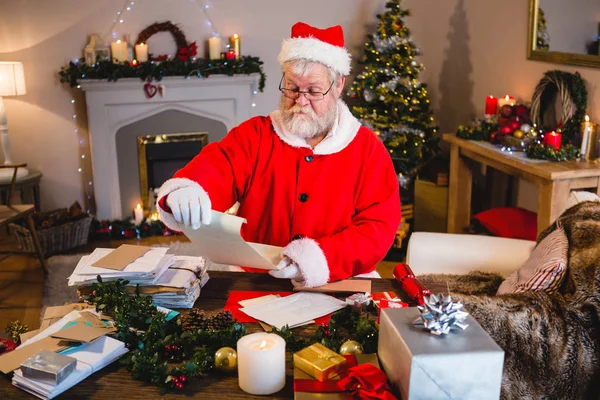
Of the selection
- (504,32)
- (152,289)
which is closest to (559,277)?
(152,289)

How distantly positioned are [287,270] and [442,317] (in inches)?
25.4

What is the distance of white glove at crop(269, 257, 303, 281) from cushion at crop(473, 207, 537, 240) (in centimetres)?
205

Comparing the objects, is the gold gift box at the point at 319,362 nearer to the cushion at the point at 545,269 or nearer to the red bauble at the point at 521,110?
the cushion at the point at 545,269

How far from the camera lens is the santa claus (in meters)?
2.12

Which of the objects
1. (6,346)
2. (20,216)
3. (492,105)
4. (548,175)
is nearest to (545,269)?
(548,175)

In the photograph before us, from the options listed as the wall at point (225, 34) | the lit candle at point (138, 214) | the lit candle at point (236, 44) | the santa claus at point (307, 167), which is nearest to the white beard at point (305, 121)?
the santa claus at point (307, 167)

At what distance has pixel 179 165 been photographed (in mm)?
5066

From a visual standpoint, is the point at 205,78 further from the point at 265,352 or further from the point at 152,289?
the point at 265,352

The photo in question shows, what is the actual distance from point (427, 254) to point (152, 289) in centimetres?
137

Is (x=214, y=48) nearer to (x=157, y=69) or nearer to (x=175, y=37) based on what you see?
(x=175, y=37)

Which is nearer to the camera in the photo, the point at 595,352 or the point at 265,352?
the point at 265,352

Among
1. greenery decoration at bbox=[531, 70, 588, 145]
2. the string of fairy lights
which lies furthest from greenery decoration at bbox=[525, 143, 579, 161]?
the string of fairy lights

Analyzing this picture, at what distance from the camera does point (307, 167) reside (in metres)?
2.16

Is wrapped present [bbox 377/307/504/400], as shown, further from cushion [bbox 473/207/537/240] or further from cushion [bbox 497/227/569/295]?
cushion [bbox 473/207/537/240]
